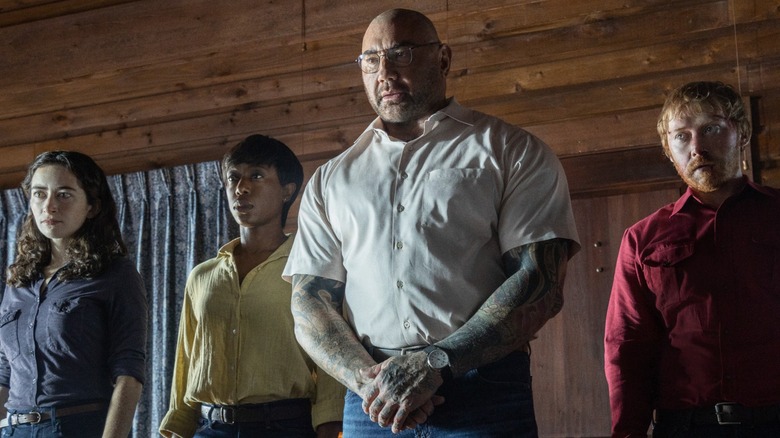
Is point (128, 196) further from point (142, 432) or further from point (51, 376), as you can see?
point (51, 376)

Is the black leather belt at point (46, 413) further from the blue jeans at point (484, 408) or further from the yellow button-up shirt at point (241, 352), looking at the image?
the blue jeans at point (484, 408)

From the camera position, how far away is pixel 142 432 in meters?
4.84

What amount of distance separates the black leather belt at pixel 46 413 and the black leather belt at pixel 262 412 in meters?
0.31

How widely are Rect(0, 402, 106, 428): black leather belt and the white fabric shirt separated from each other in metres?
0.81

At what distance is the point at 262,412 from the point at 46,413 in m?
0.54

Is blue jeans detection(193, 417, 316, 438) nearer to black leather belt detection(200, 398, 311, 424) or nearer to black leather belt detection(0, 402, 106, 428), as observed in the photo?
black leather belt detection(200, 398, 311, 424)

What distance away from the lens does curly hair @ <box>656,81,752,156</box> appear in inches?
88.7

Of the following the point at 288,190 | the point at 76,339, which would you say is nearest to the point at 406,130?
the point at 288,190

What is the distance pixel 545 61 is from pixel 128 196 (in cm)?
211

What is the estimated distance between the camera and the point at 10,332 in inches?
113

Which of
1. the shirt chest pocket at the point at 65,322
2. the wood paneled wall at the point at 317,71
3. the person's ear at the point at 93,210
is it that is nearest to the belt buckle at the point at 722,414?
the shirt chest pocket at the point at 65,322

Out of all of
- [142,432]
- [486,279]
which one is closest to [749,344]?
[486,279]

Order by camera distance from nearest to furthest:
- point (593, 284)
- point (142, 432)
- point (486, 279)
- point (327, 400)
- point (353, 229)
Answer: point (486, 279) < point (353, 229) < point (327, 400) < point (593, 284) < point (142, 432)

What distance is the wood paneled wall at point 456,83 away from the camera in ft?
13.9
